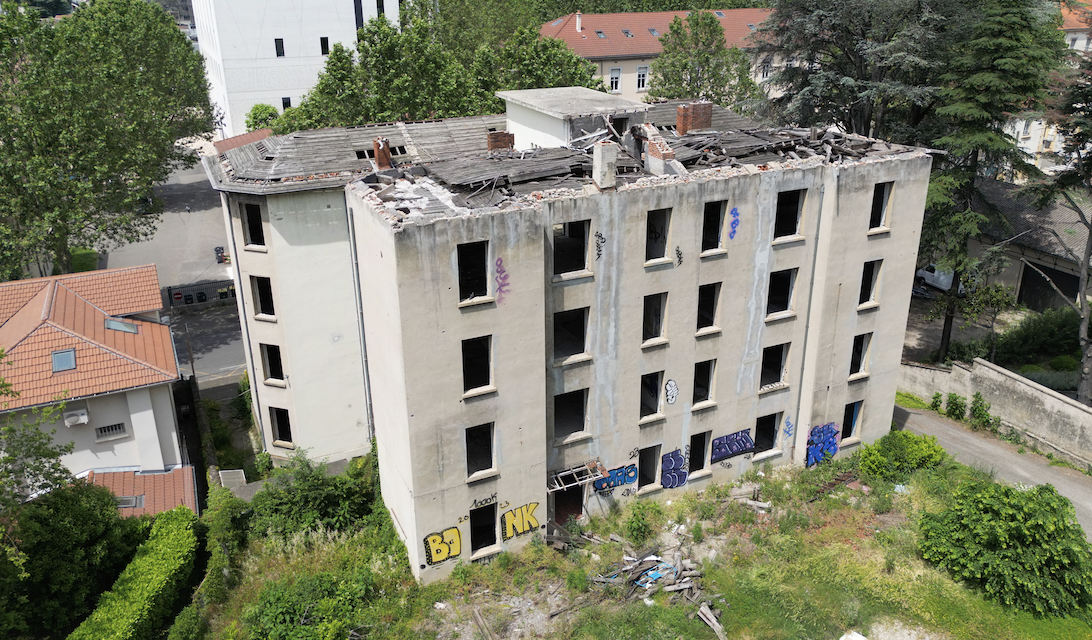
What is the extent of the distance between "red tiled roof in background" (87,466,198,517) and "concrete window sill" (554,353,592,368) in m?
15.1

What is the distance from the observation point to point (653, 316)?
29.9 m

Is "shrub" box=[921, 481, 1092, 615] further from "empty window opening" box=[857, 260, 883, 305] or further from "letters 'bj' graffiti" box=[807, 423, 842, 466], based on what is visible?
"empty window opening" box=[857, 260, 883, 305]

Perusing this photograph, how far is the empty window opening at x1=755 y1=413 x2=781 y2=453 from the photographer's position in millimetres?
33625

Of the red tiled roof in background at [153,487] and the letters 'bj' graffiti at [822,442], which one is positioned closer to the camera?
the red tiled roof in background at [153,487]

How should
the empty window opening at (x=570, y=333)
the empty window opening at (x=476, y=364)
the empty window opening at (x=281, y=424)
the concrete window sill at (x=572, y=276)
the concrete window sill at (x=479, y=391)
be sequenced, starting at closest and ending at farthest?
1. the concrete window sill at (x=479, y=391)
2. the concrete window sill at (x=572, y=276)
3. the empty window opening at (x=476, y=364)
4. the empty window opening at (x=570, y=333)
5. the empty window opening at (x=281, y=424)

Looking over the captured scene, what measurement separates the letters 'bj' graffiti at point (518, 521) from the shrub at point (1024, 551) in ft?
50.4

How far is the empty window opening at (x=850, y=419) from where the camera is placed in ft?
113

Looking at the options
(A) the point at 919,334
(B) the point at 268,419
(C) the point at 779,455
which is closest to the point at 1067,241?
(A) the point at 919,334

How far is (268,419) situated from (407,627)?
14.3 meters

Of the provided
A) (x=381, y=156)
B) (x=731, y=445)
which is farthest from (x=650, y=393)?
(x=381, y=156)

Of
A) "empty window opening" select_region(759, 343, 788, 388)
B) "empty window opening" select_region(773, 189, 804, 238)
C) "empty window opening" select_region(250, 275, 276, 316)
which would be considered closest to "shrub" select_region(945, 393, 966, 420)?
"empty window opening" select_region(759, 343, 788, 388)

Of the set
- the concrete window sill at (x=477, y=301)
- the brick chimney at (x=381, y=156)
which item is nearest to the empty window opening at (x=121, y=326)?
the brick chimney at (x=381, y=156)

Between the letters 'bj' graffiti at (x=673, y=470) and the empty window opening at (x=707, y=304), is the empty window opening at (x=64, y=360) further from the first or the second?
the empty window opening at (x=707, y=304)

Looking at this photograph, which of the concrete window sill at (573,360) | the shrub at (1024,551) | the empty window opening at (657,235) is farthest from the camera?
the empty window opening at (657,235)
